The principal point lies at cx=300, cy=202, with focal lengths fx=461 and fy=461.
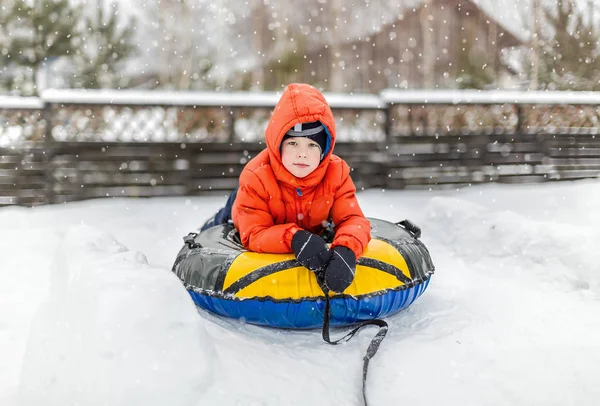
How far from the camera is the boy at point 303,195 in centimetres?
208

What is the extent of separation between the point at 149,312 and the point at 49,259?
2259 millimetres

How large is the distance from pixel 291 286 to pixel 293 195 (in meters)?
0.55

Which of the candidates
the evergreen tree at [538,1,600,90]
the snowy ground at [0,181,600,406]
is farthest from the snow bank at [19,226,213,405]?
the evergreen tree at [538,1,600,90]

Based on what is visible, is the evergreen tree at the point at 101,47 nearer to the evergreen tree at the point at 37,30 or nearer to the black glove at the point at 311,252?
the evergreen tree at the point at 37,30

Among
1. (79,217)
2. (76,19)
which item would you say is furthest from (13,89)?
(79,217)

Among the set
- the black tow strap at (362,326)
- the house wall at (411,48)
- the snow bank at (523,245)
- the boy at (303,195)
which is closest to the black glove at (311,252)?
the boy at (303,195)

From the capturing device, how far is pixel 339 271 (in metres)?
2.00

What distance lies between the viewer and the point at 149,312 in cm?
164

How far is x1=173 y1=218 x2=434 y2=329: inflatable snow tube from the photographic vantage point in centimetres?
212

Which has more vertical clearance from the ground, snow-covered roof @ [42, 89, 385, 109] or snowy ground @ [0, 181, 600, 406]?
snow-covered roof @ [42, 89, 385, 109]

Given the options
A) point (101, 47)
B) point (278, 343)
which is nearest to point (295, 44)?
point (101, 47)

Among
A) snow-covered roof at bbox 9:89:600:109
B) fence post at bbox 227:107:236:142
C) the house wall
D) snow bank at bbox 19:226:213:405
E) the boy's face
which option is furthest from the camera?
the house wall

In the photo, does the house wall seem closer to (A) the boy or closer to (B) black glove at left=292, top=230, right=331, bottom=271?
(A) the boy

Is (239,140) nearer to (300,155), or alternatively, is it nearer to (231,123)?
(231,123)
